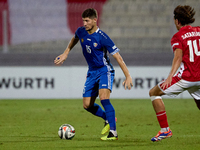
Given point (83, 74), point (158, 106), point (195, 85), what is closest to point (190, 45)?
point (195, 85)

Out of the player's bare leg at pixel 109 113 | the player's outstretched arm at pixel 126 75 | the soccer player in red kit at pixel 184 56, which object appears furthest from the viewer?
the player's bare leg at pixel 109 113

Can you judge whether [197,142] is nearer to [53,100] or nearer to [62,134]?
[62,134]

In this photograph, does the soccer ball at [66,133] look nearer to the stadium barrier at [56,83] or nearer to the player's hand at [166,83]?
the player's hand at [166,83]

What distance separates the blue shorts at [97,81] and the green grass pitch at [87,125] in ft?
2.28

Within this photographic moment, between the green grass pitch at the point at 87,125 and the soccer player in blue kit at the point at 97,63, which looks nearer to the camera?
the green grass pitch at the point at 87,125

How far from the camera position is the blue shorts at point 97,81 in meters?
5.79

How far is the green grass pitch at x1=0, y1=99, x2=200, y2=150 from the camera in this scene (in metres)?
5.17

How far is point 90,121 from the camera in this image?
25.7ft

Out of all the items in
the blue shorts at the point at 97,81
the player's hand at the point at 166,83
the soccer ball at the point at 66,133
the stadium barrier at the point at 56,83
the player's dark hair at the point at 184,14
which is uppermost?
the player's dark hair at the point at 184,14

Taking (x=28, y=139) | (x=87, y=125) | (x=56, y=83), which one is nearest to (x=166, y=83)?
(x=28, y=139)

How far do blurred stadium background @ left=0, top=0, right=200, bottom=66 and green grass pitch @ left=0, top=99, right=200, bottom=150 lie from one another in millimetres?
1647

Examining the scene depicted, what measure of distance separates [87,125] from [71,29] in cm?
607

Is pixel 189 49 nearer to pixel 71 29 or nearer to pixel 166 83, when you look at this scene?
pixel 166 83

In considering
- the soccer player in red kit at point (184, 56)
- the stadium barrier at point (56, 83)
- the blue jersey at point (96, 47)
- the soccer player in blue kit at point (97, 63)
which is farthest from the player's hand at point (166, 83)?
the stadium barrier at point (56, 83)
